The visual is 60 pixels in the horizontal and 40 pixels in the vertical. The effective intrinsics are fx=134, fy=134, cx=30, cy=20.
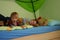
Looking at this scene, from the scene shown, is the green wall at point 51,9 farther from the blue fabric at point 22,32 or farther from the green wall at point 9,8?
the blue fabric at point 22,32

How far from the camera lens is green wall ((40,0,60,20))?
3066mm

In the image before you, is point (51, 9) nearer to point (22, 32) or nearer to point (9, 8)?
point (9, 8)

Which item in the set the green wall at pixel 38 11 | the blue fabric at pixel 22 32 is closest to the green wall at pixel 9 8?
the green wall at pixel 38 11

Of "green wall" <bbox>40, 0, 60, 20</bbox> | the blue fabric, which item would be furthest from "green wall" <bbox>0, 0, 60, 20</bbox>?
the blue fabric

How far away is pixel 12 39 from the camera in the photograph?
1.79 metres

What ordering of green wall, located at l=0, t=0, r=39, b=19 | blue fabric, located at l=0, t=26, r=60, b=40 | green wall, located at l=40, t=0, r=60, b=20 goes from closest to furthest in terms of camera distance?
blue fabric, located at l=0, t=26, r=60, b=40 < green wall, located at l=0, t=0, r=39, b=19 < green wall, located at l=40, t=0, r=60, b=20

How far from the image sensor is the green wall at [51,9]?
3.07 metres

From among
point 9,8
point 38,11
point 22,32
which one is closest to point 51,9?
point 38,11

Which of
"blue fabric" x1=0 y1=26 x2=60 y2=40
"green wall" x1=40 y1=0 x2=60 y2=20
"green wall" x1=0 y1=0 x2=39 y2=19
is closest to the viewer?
"blue fabric" x1=0 y1=26 x2=60 y2=40

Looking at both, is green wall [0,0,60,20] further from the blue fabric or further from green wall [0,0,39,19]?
the blue fabric

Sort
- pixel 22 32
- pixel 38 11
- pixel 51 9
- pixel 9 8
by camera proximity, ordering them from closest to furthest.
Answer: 1. pixel 22 32
2. pixel 9 8
3. pixel 51 9
4. pixel 38 11

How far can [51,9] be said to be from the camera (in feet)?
10.5

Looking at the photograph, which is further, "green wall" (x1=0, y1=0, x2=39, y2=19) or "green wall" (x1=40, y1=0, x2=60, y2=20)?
"green wall" (x1=40, y1=0, x2=60, y2=20)

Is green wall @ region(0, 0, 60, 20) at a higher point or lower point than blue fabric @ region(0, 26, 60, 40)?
higher
